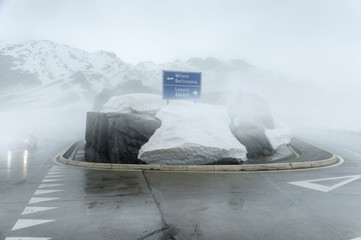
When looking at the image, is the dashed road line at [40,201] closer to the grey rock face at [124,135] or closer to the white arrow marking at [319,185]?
the grey rock face at [124,135]

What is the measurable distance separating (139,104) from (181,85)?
115 inches

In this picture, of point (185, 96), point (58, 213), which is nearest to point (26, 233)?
point (58, 213)

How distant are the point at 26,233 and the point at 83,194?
3107mm

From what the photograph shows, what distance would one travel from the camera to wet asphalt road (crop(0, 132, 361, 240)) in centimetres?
533

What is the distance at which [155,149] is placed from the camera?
14250mm

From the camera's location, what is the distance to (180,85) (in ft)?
64.6

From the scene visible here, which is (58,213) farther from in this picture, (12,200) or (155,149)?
(155,149)

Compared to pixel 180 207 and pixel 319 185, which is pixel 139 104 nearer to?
pixel 319 185

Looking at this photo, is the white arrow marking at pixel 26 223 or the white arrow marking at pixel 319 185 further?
the white arrow marking at pixel 319 185

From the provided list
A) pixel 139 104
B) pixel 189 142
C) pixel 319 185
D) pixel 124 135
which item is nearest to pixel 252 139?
pixel 189 142

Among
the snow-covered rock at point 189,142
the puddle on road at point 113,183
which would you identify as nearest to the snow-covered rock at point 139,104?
the snow-covered rock at point 189,142

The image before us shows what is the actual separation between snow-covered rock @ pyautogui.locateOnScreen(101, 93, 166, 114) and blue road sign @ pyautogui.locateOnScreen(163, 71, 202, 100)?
104cm

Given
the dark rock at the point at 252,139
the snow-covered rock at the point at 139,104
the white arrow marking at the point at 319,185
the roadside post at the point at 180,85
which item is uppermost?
the roadside post at the point at 180,85

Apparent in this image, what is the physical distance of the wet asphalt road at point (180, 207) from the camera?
5.33 meters
